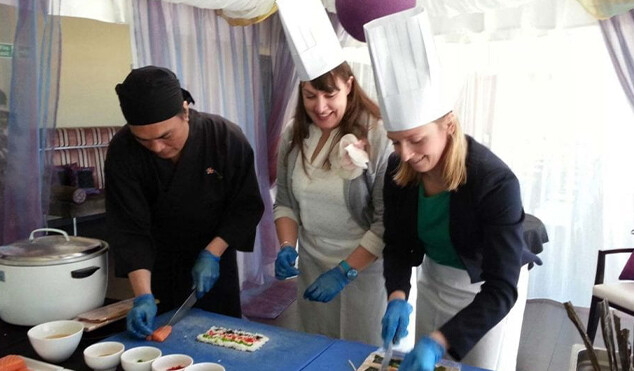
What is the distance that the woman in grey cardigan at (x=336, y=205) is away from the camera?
4.83 feet

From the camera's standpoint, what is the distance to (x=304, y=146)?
162 cm

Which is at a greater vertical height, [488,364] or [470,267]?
[470,267]

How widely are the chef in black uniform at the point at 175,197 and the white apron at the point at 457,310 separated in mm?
535

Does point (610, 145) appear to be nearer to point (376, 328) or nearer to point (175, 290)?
point (376, 328)

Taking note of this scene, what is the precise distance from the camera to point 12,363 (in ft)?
3.55

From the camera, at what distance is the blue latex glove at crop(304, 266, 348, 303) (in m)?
1.45

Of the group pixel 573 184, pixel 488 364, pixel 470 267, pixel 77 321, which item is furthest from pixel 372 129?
pixel 573 184

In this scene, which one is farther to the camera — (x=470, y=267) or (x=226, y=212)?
(x=226, y=212)

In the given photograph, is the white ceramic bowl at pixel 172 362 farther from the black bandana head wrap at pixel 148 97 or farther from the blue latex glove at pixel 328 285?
the black bandana head wrap at pixel 148 97

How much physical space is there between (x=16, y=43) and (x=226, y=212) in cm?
121

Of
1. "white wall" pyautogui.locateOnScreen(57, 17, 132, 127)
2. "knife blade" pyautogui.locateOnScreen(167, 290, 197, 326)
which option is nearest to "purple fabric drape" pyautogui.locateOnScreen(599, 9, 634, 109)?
"knife blade" pyautogui.locateOnScreen(167, 290, 197, 326)

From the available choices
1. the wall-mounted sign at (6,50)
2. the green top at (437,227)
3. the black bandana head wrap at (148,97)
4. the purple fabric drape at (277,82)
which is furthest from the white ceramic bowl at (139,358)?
the purple fabric drape at (277,82)

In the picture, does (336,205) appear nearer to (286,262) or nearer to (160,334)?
(286,262)

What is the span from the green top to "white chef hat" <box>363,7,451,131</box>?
0.20 meters
